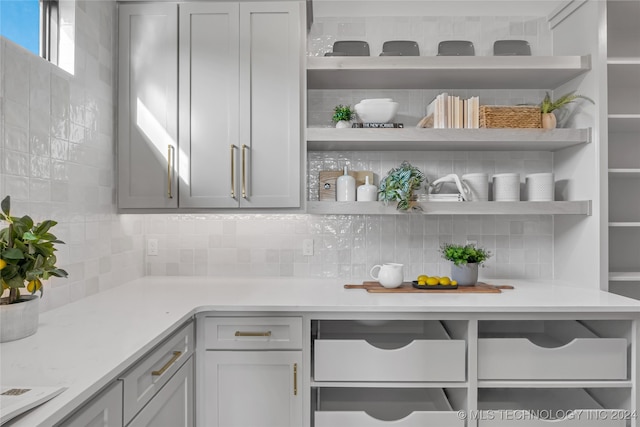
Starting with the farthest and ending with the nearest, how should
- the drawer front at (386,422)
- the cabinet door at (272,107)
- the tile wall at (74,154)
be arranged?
1. the cabinet door at (272,107)
2. the drawer front at (386,422)
3. the tile wall at (74,154)

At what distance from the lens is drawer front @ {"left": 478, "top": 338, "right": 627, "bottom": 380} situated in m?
1.74

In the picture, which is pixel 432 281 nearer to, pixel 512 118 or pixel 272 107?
pixel 512 118

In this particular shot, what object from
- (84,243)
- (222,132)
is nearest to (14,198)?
(84,243)

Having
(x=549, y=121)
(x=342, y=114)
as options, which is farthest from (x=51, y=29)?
(x=549, y=121)

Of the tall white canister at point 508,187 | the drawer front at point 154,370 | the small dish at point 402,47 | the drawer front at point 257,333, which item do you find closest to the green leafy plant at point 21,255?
the drawer front at point 154,370

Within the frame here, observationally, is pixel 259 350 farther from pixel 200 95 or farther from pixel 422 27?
pixel 422 27

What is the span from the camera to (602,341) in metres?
1.74

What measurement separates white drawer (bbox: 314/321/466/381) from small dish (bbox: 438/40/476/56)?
5.37 feet

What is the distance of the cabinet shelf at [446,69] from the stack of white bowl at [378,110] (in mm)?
165

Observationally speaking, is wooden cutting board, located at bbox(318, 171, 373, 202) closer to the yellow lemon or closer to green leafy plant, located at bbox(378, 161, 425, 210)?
green leafy plant, located at bbox(378, 161, 425, 210)

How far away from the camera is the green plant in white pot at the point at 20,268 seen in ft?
4.00

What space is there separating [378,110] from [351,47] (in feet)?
1.56

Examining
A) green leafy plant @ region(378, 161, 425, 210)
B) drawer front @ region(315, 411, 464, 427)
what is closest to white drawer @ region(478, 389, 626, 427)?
drawer front @ region(315, 411, 464, 427)

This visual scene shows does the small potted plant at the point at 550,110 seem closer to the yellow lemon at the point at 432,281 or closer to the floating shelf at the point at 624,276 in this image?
the floating shelf at the point at 624,276
